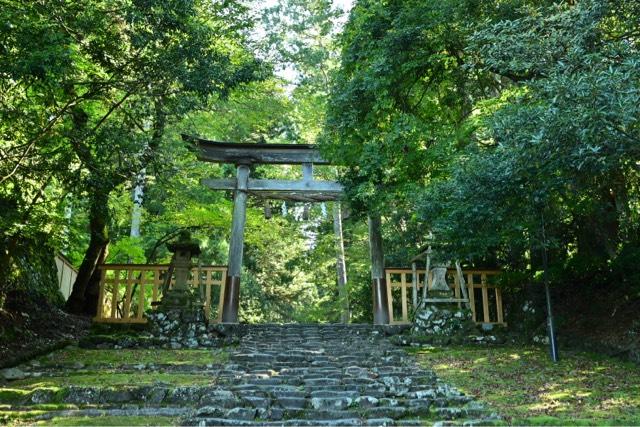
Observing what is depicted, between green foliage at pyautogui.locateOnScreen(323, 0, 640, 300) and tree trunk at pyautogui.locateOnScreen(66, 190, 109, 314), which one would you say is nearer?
green foliage at pyautogui.locateOnScreen(323, 0, 640, 300)

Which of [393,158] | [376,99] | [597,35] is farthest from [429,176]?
[597,35]

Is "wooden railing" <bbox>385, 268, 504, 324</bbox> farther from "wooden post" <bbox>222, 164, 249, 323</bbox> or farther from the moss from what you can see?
the moss

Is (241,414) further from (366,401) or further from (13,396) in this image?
(13,396)

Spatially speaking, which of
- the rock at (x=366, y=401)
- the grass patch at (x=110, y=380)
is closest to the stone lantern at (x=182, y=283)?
the grass patch at (x=110, y=380)

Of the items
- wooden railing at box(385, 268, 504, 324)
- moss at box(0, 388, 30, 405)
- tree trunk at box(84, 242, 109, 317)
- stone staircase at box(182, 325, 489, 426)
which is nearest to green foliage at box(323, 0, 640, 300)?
wooden railing at box(385, 268, 504, 324)

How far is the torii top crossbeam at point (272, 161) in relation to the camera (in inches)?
462

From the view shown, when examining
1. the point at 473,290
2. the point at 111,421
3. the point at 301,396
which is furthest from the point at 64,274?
the point at 473,290

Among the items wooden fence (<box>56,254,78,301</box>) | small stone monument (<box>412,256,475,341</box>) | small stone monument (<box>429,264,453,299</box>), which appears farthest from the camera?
wooden fence (<box>56,254,78,301</box>)

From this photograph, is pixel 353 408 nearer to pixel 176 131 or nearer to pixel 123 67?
pixel 123 67

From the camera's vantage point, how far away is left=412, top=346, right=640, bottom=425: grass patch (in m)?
5.11

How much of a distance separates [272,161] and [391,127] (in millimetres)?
3677

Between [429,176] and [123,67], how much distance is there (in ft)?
18.7

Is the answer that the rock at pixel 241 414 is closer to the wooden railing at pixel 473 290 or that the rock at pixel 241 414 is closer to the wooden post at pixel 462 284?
the wooden railing at pixel 473 290

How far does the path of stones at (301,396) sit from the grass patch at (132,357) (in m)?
0.64
